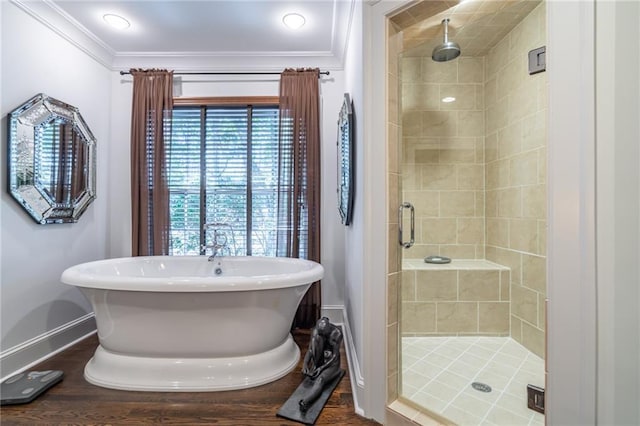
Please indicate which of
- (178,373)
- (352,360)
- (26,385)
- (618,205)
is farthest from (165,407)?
(618,205)

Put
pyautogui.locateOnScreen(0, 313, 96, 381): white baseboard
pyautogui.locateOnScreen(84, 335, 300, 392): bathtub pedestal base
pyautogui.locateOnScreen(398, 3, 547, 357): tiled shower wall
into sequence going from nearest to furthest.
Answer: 1. pyautogui.locateOnScreen(84, 335, 300, 392): bathtub pedestal base
2. pyautogui.locateOnScreen(0, 313, 96, 381): white baseboard
3. pyautogui.locateOnScreen(398, 3, 547, 357): tiled shower wall

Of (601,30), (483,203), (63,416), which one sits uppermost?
(601,30)

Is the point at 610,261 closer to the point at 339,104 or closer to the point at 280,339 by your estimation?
the point at 280,339

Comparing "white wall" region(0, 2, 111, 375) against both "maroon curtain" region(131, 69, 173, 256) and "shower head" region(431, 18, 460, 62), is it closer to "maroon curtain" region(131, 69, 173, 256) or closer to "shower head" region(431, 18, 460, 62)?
"maroon curtain" region(131, 69, 173, 256)

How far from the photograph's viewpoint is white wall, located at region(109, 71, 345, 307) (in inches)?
Answer: 104

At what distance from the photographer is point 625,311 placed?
69 cm

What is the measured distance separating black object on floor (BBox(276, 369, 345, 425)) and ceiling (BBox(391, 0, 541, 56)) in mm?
2211

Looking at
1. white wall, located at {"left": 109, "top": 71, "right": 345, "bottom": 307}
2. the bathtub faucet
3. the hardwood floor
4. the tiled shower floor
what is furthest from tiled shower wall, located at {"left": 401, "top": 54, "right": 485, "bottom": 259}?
the bathtub faucet

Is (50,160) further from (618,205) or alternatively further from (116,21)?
(618,205)

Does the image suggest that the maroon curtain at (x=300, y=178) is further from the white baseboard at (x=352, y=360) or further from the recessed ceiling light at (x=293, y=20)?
the recessed ceiling light at (x=293, y=20)

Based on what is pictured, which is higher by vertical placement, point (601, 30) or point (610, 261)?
point (601, 30)

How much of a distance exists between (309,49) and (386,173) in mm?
1836

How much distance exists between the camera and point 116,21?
7.26ft

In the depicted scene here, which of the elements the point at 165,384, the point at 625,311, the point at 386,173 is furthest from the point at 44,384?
the point at 625,311
